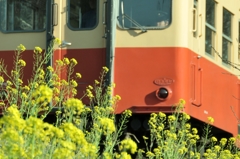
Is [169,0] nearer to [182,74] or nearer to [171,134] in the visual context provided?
[182,74]

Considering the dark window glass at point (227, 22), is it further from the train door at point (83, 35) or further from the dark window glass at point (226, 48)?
the train door at point (83, 35)

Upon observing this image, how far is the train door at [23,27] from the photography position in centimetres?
1091

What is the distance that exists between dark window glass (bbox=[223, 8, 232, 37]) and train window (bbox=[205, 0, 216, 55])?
596 mm

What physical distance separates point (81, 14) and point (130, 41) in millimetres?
806

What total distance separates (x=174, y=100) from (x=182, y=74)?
13.8 inches

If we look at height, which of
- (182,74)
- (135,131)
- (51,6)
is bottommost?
(135,131)

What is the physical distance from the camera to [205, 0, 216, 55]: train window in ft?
38.5

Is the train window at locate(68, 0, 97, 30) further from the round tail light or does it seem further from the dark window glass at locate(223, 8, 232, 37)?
the dark window glass at locate(223, 8, 232, 37)

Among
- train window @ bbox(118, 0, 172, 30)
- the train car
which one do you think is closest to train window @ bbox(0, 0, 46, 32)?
the train car

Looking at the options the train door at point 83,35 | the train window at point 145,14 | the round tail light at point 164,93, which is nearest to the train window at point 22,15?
the train door at point 83,35

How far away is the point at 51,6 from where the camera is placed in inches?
426

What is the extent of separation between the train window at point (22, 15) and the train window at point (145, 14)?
3.54ft

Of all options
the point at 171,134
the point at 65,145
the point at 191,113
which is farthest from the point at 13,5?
the point at 65,145

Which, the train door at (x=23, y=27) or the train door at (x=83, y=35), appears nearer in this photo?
the train door at (x=83, y=35)
